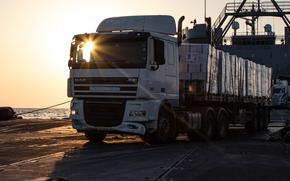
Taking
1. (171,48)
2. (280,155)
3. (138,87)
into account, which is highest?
(171,48)

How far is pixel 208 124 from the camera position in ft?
65.7

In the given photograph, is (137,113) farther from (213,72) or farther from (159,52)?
(213,72)

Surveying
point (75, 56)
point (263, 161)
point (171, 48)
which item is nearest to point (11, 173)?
point (263, 161)

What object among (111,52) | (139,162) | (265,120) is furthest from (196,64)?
(265,120)

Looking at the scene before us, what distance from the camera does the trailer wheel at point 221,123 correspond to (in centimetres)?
2089

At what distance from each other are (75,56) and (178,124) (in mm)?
4117

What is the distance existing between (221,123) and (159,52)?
224 inches

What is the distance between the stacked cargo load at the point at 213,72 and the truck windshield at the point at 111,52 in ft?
9.93

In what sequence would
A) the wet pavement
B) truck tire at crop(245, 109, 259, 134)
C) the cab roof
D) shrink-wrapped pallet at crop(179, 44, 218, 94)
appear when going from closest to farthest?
the wet pavement < the cab roof < shrink-wrapped pallet at crop(179, 44, 218, 94) < truck tire at crop(245, 109, 259, 134)

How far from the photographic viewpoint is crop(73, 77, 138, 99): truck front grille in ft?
53.5

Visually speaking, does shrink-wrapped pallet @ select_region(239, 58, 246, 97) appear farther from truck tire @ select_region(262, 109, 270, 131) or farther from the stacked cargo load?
truck tire @ select_region(262, 109, 270, 131)

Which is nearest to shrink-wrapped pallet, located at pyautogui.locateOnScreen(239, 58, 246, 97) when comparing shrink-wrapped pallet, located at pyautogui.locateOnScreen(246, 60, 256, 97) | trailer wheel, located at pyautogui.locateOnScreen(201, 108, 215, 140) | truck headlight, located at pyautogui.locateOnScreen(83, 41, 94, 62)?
shrink-wrapped pallet, located at pyautogui.locateOnScreen(246, 60, 256, 97)

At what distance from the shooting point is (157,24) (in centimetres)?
1777

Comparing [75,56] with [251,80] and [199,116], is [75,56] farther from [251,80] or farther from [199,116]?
[251,80]
